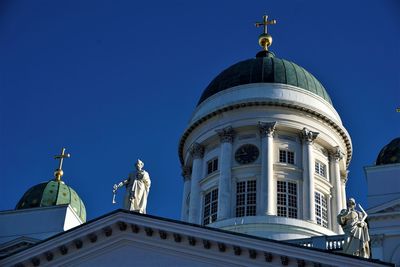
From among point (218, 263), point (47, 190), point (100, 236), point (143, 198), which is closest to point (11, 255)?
point (100, 236)

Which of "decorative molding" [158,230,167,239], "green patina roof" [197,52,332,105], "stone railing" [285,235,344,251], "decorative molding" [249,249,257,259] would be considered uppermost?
"green patina roof" [197,52,332,105]

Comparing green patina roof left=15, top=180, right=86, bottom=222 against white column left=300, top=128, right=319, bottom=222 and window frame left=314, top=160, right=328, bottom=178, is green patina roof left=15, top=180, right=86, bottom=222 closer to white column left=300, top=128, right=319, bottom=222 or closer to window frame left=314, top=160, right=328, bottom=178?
white column left=300, top=128, right=319, bottom=222

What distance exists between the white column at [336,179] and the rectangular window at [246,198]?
420cm

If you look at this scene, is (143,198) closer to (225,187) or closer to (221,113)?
(225,187)

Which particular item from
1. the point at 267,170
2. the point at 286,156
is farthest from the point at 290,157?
the point at 267,170

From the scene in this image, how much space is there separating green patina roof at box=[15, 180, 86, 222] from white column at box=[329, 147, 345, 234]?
12527 mm

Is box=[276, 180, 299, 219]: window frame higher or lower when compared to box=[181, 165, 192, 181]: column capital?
lower

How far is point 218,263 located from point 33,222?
38.7 ft

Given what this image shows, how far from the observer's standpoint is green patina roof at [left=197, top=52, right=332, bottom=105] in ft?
155

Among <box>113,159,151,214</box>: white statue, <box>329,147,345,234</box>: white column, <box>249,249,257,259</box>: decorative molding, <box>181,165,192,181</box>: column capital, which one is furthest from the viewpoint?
<box>181,165,192,181</box>: column capital

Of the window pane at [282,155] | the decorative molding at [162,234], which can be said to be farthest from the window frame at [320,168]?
the decorative molding at [162,234]

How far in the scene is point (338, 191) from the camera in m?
44.8

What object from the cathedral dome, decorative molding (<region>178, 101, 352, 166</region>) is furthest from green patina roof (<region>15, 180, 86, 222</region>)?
the cathedral dome

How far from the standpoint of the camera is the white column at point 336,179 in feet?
145
